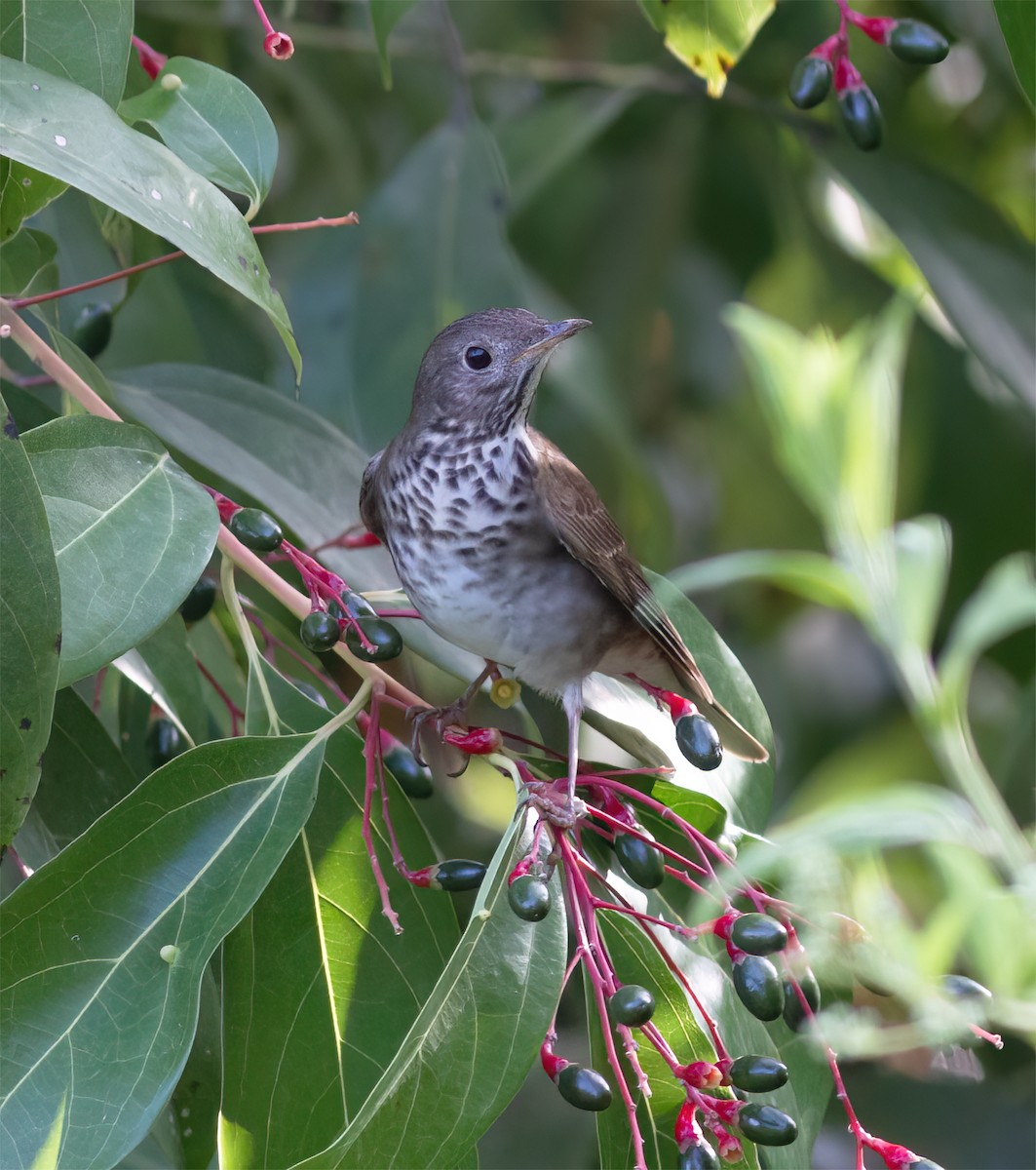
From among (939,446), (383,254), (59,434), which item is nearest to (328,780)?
(59,434)

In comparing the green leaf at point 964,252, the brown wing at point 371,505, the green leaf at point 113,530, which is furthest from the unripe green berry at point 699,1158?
the green leaf at point 964,252

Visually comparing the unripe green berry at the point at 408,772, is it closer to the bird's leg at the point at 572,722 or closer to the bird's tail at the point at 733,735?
the bird's leg at the point at 572,722

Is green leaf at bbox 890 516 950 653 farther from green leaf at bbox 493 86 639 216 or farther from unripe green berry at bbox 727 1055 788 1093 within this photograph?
green leaf at bbox 493 86 639 216

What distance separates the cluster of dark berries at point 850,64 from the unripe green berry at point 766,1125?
5.33ft

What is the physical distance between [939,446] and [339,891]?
3.55m

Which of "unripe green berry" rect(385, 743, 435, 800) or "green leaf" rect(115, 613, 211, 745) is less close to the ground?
"green leaf" rect(115, 613, 211, 745)

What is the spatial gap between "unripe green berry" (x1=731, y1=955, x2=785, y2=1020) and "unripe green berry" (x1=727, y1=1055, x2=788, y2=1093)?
0.20ft

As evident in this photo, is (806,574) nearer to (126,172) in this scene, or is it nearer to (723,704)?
(126,172)

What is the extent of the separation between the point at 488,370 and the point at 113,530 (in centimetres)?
116

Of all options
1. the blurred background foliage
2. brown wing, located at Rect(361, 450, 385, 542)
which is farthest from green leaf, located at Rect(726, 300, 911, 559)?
the blurred background foliage

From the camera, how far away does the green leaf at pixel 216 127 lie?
7.24ft

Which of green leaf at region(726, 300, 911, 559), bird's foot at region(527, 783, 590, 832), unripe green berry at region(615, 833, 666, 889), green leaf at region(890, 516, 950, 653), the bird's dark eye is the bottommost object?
unripe green berry at region(615, 833, 666, 889)

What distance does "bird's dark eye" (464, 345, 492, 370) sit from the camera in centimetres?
311

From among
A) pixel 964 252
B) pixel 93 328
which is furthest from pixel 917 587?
pixel 964 252
